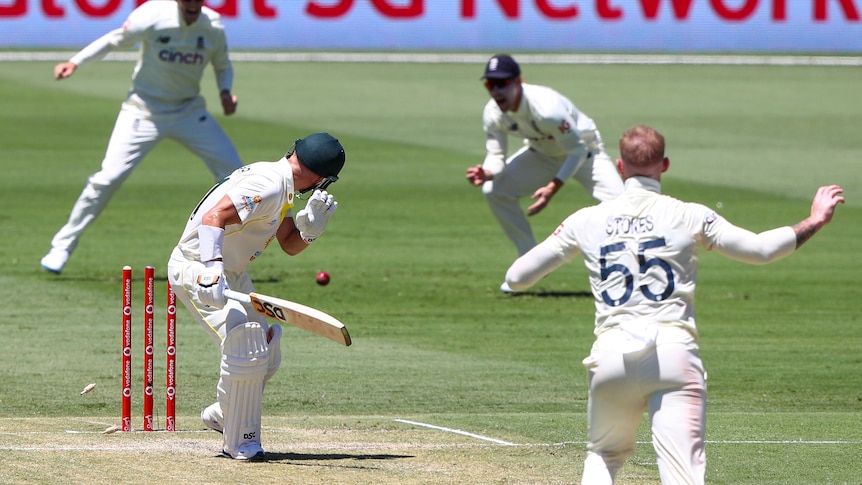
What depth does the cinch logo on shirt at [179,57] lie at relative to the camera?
14078 millimetres

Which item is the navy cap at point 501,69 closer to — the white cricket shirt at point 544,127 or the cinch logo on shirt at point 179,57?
the white cricket shirt at point 544,127

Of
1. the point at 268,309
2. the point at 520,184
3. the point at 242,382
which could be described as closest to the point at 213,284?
the point at 268,309

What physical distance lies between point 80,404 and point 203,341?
8.05ft

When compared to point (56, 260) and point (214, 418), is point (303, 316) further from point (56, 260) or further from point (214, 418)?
point (56, 260)

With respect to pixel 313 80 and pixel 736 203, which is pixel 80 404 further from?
pixel 313 80

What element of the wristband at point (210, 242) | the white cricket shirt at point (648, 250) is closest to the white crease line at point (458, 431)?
the wristband at point (210, 242)

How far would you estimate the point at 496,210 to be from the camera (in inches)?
572

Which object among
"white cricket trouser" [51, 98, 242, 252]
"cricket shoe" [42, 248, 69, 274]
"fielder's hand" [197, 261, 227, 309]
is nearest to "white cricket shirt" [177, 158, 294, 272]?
"fielder's hand" [197, 261, 227, 309]

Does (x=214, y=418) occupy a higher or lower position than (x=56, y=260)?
higher

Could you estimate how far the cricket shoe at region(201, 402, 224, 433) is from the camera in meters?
8.16

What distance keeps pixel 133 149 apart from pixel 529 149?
3528 millimetres

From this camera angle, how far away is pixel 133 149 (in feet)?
46.5

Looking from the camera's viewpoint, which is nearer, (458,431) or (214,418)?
(214,418)

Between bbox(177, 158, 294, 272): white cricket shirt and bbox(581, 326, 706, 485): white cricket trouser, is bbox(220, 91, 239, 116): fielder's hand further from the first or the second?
bbox(581, 326, 706, 485): white cricket trouser
